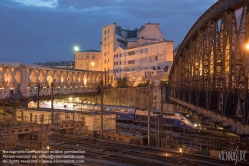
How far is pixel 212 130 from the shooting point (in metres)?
32.7

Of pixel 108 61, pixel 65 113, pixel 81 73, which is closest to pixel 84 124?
pixel 65 113

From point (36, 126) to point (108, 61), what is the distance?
175 ft

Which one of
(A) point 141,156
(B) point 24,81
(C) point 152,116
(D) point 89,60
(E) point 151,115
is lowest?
(A) point 141,156

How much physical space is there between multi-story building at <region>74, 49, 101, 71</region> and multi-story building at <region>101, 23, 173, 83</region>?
2.55 metres

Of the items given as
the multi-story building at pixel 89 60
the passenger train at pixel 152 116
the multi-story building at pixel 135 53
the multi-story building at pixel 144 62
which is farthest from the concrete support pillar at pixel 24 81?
the multi-story building at pixel 89 60

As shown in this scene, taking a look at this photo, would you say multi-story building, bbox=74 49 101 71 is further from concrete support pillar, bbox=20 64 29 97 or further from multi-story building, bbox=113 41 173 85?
concrete support pillar, bbox=20 64 29 97

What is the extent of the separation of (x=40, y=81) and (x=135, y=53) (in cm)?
2529

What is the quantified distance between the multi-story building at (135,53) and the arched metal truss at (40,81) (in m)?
8.83

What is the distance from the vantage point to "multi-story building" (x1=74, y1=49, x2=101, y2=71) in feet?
259

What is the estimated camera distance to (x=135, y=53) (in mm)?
66625

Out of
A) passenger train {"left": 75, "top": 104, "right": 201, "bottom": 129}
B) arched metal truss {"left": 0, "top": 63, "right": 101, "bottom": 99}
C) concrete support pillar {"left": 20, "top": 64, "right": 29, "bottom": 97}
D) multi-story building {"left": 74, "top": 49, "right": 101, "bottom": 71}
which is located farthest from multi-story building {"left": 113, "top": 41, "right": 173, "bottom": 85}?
concrete support pillar {"left": 20, "top": 64, "right": 29, "bottom": 97}

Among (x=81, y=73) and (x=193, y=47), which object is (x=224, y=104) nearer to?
(x=193, y=47)

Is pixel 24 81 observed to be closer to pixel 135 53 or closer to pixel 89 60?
pixel 135 53

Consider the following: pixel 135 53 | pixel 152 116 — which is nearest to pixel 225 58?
pixel 152 116
